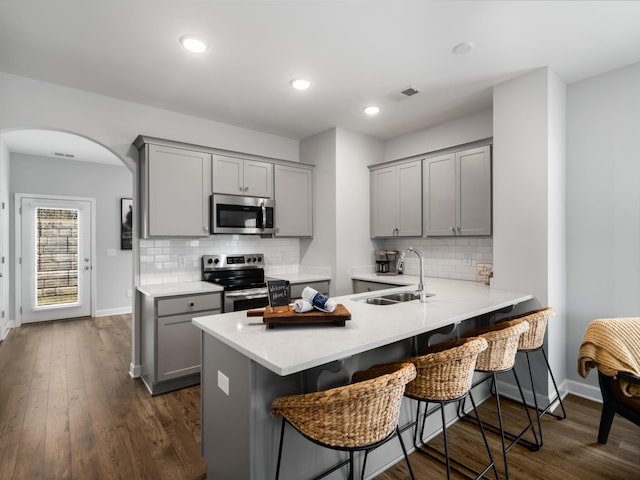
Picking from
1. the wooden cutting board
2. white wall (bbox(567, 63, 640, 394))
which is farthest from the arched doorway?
white wall (bbox(567, 63, 640, 394))

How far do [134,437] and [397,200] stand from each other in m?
3.42

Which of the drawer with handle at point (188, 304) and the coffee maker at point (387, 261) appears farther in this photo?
the coffee maker at point (387, 261)

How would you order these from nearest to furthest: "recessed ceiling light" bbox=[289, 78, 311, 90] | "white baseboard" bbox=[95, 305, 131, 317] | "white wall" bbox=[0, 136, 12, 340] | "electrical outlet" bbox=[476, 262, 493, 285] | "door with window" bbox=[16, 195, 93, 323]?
"recessed ceiling light" bbox=[289, 78, 311, 90]
"electrical outlet" bbox=[476, 262, 493, 285]
"white wall" bbox=[0, 136, 12, 340]
"door with window" bbox=[16, 195, 93, 323]
"white baseboard" bbox=[95, 305, 131, 317]

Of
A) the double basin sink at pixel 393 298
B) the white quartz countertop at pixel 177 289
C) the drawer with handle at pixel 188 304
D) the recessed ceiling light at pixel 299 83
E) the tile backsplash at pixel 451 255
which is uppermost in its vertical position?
the recessed ceiling light at pixel 299 83

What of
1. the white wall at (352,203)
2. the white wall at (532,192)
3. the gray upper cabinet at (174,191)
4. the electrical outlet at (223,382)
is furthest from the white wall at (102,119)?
the white wall at (532,192)

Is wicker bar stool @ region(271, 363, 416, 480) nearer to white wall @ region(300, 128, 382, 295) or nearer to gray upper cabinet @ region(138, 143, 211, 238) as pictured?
gray upper cabinet @ region(138, 143, 211, 238)

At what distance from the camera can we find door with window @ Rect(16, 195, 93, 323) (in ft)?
18.3

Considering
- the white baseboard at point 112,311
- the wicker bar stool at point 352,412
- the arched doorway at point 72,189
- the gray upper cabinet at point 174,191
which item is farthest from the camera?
the white baseboard at point 112,311

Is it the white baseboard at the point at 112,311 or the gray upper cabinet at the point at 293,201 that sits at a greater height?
the gray upper cabinet at the point at 293,201

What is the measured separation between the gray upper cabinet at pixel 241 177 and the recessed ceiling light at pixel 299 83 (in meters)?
1.13

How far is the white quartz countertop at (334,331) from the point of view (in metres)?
1.40

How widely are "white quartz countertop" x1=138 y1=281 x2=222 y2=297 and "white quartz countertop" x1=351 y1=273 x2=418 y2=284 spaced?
5.57 feet

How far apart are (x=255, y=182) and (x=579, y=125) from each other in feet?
10.4

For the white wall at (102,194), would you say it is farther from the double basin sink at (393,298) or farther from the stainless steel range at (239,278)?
the double basin sink at (393,298)
